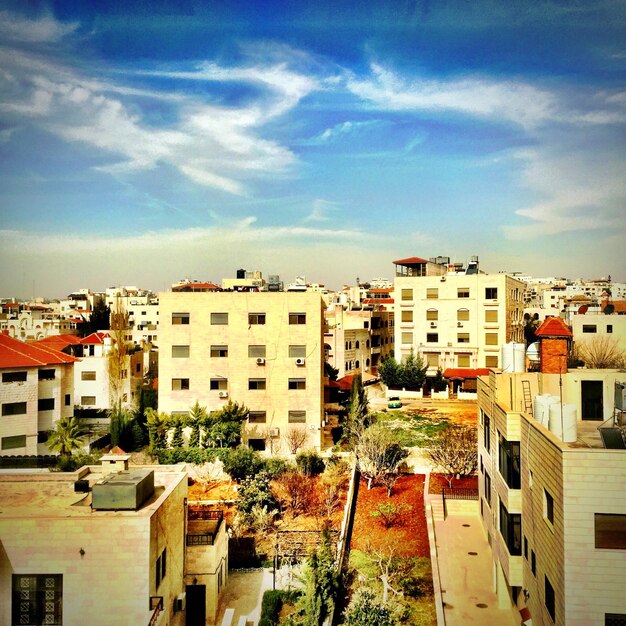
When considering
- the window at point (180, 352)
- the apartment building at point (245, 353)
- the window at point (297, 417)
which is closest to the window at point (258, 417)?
the apartment building at point (245, 353)

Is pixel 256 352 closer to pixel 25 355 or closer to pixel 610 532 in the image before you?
pixel 25 355

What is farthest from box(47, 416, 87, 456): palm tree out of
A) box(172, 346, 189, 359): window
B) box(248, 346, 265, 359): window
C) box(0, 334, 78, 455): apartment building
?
box(248, 346, 265, 359): window

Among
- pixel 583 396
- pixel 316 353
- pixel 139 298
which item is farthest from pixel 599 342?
pixel 139 298

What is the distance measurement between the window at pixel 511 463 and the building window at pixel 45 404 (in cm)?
1701

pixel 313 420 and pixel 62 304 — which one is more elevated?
pixel 62 304

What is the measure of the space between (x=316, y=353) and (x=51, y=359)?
1016 cm

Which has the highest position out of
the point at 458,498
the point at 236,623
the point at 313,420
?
the point at 313,420

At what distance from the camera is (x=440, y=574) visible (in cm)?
1275

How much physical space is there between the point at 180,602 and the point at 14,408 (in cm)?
1244


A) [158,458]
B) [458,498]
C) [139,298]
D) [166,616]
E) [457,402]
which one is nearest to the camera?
[166,616]

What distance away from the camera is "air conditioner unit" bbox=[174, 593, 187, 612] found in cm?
1008

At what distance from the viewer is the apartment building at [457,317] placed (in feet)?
102

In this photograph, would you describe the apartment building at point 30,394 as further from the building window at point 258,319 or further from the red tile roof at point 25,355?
the building window at point 258,319

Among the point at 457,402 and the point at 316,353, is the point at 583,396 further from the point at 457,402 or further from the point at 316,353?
the point at 457,402
